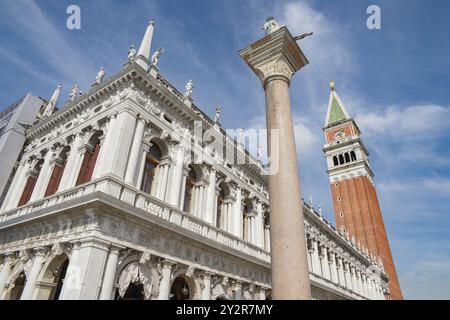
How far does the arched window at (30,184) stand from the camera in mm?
15716

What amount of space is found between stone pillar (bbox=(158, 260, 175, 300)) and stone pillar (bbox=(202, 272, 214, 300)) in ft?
6.74

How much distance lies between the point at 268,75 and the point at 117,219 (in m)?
6.93

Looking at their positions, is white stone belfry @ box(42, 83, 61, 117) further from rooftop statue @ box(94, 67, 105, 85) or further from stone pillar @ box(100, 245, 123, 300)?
stone pillar @ box(100, 245, 123, 300)

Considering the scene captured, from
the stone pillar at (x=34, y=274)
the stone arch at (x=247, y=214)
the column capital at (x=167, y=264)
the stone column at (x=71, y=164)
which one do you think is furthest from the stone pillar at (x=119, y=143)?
the stone arch at (x=247, y=214)

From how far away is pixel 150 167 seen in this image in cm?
1384

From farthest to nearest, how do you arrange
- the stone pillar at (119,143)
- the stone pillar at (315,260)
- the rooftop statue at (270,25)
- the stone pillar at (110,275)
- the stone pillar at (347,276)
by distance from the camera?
the stone pillar at (347,276), the stone pillar at (315,260), the stone pillar at (119,143), the stone pillar at (110,275), the rooftop statue at (270,25)

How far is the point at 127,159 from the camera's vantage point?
11.9 meters

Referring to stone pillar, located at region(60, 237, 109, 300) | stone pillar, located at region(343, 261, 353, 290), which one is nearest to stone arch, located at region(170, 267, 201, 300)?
stone pillar, located at region(60, 237, 109, 300)

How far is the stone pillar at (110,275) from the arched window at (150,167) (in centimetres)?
384

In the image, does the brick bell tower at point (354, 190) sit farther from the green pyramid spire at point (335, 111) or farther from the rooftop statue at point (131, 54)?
the rooftop statue at point (131, 54)

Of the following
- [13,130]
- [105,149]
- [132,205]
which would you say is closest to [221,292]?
[132,205]

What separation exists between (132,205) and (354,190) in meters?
49.9
